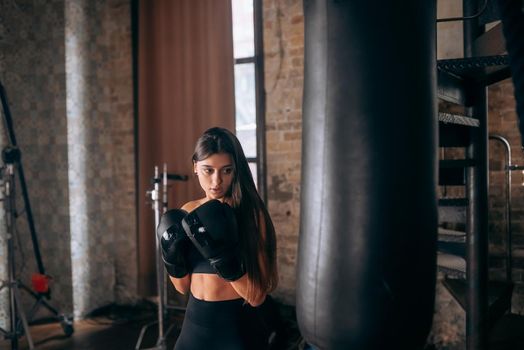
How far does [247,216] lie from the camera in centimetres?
155

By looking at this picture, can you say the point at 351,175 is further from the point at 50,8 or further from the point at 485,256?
the point at 50,8

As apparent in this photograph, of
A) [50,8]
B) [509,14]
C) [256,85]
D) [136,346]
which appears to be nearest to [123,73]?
[50,8]

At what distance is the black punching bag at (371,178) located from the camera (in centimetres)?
72

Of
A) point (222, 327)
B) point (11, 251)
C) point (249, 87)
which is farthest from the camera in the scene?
point (249, 87)

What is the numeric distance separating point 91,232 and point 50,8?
6.36 feet

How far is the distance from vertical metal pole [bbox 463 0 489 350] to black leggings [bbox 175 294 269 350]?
101 centimetres

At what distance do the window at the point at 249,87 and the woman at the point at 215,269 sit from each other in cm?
186

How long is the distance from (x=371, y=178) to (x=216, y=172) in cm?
85

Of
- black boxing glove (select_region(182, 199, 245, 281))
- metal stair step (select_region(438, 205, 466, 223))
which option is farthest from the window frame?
black boxing glove (select_region(182, 199, 245, 281))

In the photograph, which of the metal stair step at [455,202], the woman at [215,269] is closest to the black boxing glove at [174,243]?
the woman at [215,269]

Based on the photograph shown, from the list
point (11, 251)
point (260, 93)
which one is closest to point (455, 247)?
point (260, 93)

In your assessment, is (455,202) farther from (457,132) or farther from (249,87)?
(249,87)

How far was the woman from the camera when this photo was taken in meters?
1.48

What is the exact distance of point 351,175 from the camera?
730 millimetres
